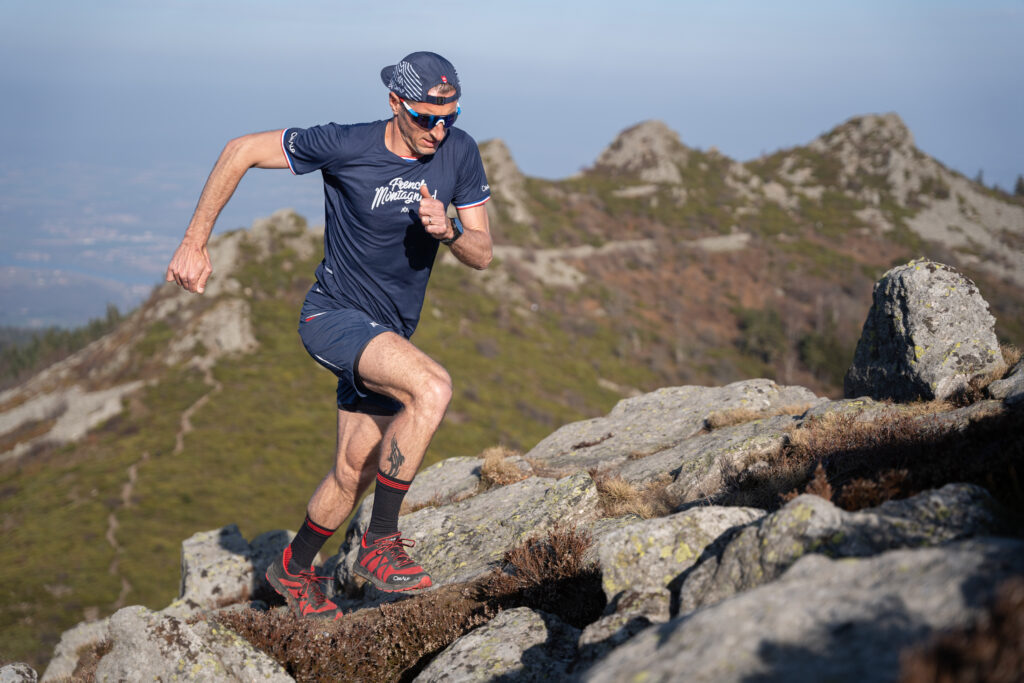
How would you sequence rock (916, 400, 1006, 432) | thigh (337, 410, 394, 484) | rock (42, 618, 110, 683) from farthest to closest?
1. rock (42, 618, 110, 683)
2. thigh (337, 410, 394, 484)
3. rock (916, 400, 1006, 432)

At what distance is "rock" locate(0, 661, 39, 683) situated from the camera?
6534 millimetres

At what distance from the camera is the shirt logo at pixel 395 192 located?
624cm

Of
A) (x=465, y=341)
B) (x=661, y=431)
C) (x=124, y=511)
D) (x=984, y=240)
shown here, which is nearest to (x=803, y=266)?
(x=984, y=240)

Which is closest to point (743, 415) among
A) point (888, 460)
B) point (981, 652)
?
point (888, 460)

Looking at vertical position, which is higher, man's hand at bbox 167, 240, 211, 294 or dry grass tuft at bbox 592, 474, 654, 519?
man's hand at bbox 167, 240, 211, 294

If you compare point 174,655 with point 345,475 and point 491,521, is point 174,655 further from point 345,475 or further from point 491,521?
point 491,521

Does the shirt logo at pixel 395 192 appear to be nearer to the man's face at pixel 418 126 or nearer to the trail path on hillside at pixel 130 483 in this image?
the man's face at pixel 418 126

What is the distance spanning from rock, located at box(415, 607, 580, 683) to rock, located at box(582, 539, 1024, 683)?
70.3 inches

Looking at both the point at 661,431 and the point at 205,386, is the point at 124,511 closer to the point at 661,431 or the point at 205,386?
the point at 205,386

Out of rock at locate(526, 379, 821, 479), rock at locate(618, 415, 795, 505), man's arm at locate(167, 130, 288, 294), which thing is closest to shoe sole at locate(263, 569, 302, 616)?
man's arm at locate(167, 130, 288, 294)

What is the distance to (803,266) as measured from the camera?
4225 inches

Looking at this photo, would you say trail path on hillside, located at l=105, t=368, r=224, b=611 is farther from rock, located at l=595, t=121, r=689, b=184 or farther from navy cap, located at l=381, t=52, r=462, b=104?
rock, located at l=595, t=121, r=689, b=184

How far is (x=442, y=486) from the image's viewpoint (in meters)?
11.1

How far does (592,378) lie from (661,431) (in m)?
72.3
